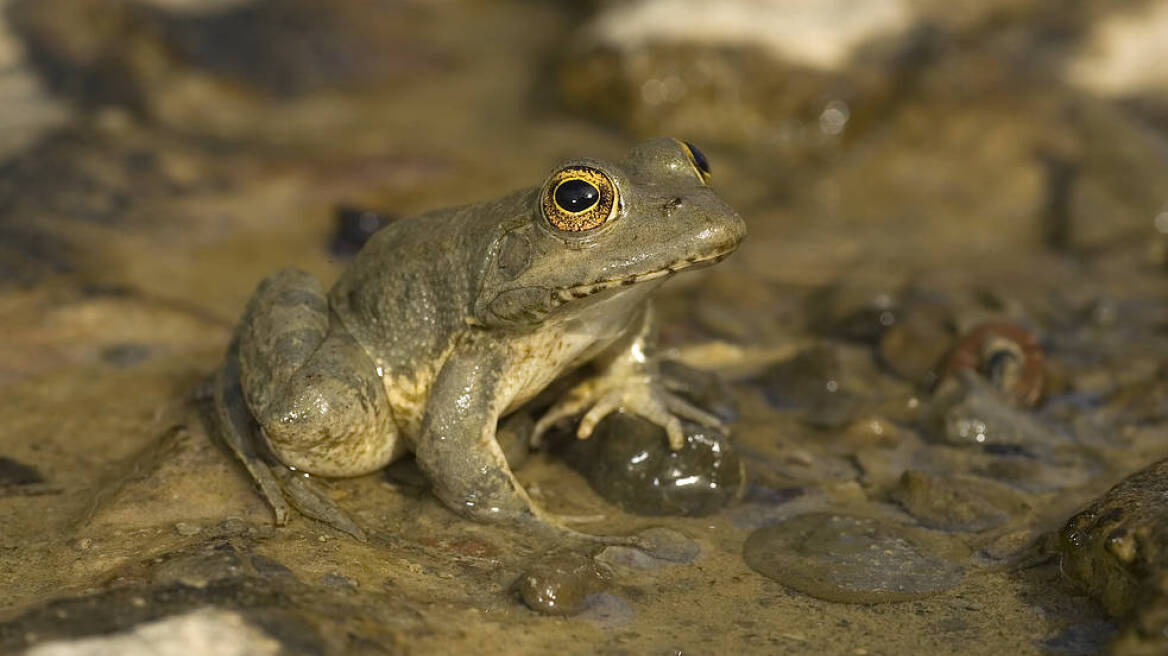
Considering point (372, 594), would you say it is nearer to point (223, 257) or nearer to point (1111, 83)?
point (223, 257)

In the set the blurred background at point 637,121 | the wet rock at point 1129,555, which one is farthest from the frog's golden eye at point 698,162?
the blurred background at point 637,121

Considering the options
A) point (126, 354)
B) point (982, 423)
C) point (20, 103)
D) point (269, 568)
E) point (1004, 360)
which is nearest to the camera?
point (269, 568)

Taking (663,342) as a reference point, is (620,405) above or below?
above

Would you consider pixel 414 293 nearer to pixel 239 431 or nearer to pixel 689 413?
pixel 239 431

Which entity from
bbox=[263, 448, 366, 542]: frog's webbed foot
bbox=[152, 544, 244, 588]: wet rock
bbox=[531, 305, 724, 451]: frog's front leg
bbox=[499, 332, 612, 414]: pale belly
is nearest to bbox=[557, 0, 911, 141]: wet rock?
bbox=[531, 305, 724, 451]: frog's front leg

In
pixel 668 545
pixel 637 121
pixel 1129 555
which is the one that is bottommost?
pixel 668 545

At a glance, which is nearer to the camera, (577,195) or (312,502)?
(577,195)

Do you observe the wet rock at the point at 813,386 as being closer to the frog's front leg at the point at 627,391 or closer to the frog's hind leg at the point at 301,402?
the frog's front leg at the point at 627,391

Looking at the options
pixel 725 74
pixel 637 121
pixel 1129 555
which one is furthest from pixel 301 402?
pixel 725 74
